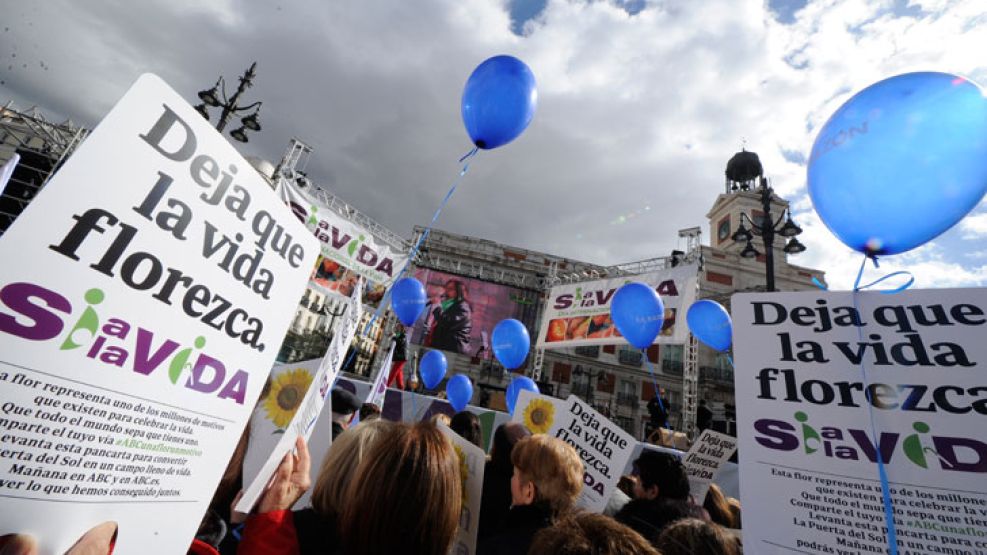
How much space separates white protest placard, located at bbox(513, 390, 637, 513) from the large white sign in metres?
7.22

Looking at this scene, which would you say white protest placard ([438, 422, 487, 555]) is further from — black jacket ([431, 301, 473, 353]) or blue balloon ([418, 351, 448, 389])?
black jacket ([431, 301, 473, 353])

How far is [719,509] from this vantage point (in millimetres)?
3625

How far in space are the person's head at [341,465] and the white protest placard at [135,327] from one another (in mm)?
509

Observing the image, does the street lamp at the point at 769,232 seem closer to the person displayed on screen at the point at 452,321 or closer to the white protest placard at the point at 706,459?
the white protest placard at the point at 706,459

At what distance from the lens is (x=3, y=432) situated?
87cm

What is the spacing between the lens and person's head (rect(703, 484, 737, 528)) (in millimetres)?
3525

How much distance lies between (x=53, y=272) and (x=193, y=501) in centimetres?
81

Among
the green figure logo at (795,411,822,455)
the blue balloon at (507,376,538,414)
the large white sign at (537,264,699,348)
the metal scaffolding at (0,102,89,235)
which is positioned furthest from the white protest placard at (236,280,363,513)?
the metal scaffolding at (0,102,89,235)

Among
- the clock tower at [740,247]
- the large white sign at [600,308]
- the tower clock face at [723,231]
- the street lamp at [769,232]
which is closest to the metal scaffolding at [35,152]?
the large white sign at [600,308]

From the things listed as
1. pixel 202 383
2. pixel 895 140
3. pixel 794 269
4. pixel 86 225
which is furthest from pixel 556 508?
pixel 794 269

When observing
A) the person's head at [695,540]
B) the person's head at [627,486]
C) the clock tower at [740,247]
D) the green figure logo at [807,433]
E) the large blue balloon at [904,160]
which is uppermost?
the clock tower at [740,247]

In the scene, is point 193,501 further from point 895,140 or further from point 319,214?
point 319,214

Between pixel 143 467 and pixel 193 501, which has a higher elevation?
pixel 143 467

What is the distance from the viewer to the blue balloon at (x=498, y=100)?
4375 millimetres
